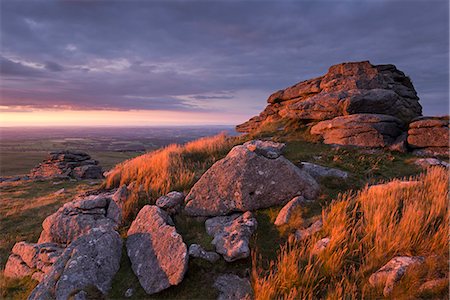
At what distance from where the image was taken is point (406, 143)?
15.5 metres

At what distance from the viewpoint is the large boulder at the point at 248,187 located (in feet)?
26.8

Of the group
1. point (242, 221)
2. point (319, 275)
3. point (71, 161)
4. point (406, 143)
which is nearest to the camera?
point (319, 275)

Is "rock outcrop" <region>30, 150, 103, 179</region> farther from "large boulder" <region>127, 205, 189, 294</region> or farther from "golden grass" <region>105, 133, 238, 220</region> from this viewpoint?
"large boulder" <region>127, 205, 189, 294</region>

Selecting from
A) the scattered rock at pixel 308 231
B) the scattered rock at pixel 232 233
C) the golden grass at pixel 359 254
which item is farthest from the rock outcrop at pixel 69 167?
the golden grass at pixel 359 254

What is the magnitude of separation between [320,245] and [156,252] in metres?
4.10

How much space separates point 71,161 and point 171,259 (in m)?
41.3

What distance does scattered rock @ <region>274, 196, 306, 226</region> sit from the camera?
6992mm

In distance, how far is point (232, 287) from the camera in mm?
5297

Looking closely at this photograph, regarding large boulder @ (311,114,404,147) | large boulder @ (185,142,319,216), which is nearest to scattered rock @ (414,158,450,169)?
large boulder @ (311,114,404,147)

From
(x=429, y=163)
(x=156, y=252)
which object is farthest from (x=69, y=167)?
(x=429, y=163)

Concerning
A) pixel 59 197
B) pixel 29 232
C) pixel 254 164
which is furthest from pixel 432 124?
pixel 59 197

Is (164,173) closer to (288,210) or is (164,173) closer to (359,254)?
(288,210)

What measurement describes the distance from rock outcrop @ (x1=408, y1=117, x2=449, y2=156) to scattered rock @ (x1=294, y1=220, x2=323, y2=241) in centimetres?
1263

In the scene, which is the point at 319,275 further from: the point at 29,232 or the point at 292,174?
the point at 29,232
